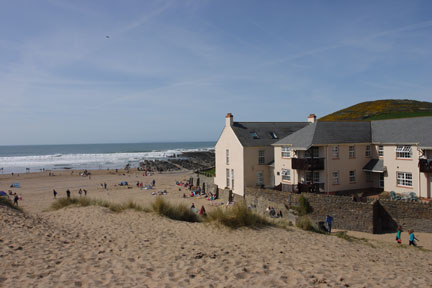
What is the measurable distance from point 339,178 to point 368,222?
6.94 metres

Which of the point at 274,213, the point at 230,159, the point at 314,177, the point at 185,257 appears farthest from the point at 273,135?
the point at 185,257

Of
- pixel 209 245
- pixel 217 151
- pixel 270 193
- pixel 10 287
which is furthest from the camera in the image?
pixel 217 151

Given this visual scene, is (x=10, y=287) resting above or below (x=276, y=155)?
below

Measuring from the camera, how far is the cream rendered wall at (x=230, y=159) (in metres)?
28.1

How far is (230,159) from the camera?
29.8 metres

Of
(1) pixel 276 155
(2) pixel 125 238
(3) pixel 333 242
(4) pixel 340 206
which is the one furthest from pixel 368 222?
(2) pixel 125 238

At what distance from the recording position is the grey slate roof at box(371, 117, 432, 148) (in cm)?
2133

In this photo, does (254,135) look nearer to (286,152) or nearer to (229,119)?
(229,119)

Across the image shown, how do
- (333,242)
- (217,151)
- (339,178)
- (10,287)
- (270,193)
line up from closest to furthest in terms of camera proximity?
(10,287), (333,242), (270,193), (339,178), (217,151)

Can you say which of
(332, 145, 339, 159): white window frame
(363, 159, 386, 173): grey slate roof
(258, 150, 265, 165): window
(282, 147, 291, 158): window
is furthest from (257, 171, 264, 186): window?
(363, 159, 386, 173): grey slate roof

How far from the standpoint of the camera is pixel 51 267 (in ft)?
25.6

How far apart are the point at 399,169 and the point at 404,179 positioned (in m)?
0.79

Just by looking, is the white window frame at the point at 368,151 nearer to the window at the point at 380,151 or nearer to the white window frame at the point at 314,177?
the window at the point at 380,151

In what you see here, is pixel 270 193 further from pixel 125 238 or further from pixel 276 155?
pixel 125 238
